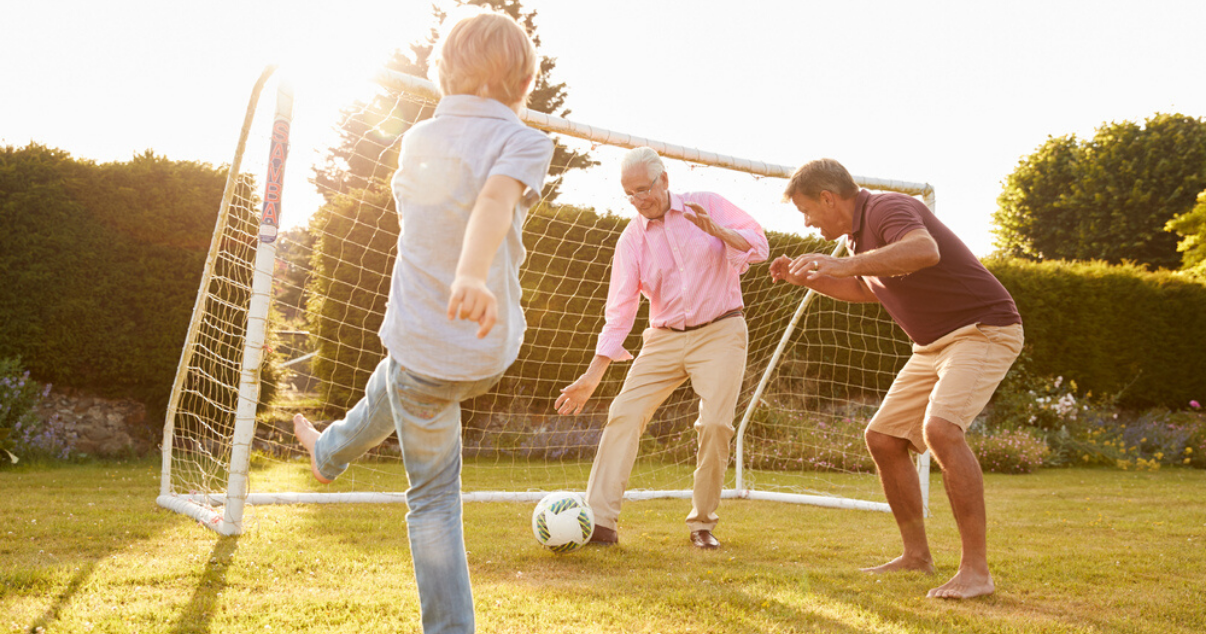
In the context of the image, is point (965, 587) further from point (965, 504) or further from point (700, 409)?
point (700, 409)

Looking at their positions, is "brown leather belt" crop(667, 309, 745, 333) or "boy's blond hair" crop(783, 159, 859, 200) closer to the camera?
"boy's blond hair" crop(783, 159, 859, 200)

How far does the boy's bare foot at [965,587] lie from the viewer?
282 centimetres

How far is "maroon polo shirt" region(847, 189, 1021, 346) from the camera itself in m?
3.04

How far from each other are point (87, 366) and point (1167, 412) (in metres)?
12.8

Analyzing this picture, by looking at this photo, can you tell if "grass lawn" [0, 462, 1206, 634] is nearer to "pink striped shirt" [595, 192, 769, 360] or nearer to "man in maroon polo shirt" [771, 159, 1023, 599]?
"man in maroon polo shirt" [771, 159, 1023, 599]

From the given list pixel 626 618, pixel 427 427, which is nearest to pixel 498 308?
pixel 427 427

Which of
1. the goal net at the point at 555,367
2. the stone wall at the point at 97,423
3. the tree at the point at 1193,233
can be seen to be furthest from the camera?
the tree at the point at 1193,233

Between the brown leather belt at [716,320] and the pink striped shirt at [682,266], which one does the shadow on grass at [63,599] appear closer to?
the pink striped shirt at [682,266]

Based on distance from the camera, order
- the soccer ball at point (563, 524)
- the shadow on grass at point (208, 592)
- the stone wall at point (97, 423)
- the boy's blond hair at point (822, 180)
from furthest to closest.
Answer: the stone wall at point (97, 423)
the soccer ball at point (563, 524)
the boy's blond hair at point (822, 180)
the shadow on grass at point (208, 592)

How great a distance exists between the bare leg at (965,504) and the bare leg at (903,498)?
0.37m

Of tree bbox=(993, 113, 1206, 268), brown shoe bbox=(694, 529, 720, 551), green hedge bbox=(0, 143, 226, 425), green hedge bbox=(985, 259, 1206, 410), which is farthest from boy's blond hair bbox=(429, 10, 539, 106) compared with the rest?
tree bbox=(993, 113, 1206, 268)

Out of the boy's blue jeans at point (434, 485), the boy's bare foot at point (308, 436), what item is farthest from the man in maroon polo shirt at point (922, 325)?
the boy's bare foot at point (308, 436)

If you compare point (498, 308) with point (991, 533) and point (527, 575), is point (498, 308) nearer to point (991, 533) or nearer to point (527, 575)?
point (527, 575)

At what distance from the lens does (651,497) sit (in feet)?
19.2
